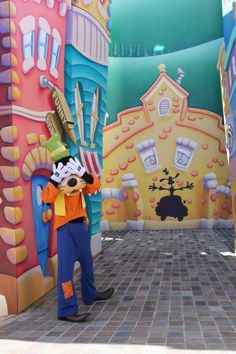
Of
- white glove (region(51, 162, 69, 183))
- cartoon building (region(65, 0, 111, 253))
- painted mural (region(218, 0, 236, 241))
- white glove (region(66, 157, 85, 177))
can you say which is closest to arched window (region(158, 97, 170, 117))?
cartoon building (region(65, 0, 111, 253))

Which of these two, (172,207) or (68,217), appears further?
(172,207)

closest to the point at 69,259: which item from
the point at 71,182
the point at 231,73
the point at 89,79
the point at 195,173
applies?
the point at 71,182

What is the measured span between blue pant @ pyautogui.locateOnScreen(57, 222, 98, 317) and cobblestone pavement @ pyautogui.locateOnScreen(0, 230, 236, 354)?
0.56 ft

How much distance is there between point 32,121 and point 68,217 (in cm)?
105

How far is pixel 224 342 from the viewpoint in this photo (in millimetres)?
3031

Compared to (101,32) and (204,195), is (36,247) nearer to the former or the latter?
(101,32)

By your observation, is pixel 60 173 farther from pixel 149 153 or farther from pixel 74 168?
pixel 149 153

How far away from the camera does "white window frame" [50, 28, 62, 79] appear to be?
4839 millimetres

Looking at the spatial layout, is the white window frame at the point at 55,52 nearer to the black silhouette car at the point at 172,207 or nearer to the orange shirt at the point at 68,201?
the orange shirt at the point at 68,201

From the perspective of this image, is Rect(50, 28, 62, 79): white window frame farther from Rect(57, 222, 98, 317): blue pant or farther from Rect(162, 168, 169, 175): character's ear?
Rect(162, 168, 169, 175): character's ear

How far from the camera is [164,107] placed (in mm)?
9648

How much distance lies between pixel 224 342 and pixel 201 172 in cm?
667

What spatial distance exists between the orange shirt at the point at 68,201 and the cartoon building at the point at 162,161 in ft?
18.4

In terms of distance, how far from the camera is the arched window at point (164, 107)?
9641 mm
